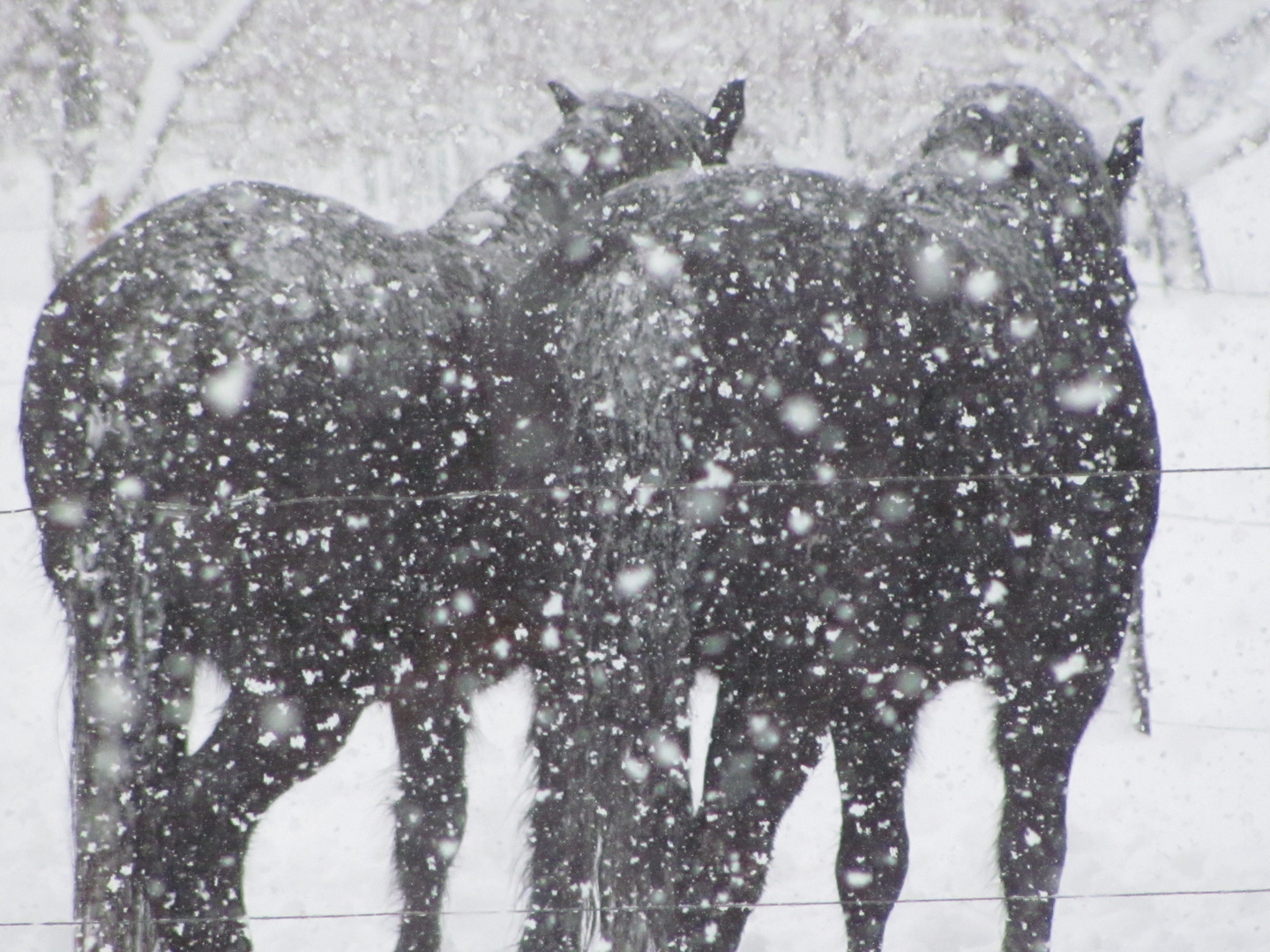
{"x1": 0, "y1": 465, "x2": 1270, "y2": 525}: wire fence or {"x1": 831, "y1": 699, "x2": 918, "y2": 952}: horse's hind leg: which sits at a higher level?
{"x1": 0, "y1": 465, "x2": 1270, "y2": 525}: wire fence

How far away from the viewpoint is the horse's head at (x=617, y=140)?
6.68ft

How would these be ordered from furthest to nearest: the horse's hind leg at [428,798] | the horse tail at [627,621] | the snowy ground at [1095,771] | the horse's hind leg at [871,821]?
the horse's hind leg at [428,798]
the horse's hind leg at [871,821]
the snowy ground at [1095,771]
the horse tail at [627,621]

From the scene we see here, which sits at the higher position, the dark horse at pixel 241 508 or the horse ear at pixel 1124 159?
the horse ear at pixel 1124 159

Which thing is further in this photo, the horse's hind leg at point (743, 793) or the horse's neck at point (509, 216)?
the horse's neck at point (509, 216)

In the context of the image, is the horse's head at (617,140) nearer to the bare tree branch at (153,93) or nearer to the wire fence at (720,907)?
the bare tree branch at (153,93)

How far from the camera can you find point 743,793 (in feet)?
5.15

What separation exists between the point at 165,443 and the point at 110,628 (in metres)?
0.30

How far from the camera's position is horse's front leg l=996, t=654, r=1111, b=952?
1772 millimetres

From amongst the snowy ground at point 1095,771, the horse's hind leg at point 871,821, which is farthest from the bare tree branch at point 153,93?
the horse's hind leg at point 871,821

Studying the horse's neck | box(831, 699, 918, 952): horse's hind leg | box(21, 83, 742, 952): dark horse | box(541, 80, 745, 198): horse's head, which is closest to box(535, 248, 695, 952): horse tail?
box(21, 83, 742, 952): dark horse

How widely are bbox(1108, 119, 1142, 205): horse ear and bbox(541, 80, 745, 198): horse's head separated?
79 centimetres

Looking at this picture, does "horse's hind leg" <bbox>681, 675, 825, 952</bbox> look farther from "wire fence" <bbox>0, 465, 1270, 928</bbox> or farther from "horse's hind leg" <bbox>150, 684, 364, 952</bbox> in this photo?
"horse's hind leg" <bbox>150, 684, 364, 952</bbox>

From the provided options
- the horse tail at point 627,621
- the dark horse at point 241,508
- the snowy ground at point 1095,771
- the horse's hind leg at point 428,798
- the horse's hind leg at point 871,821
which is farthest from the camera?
the horse's hind leg at point 428,798

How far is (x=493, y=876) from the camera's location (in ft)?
6.82
